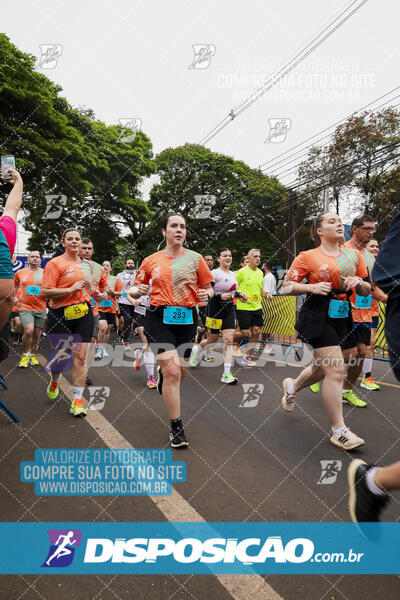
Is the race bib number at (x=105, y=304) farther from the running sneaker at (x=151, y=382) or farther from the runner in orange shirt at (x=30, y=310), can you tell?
the running sneaker at (x=151, y=382)

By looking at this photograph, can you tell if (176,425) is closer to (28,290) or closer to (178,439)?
(178,439)

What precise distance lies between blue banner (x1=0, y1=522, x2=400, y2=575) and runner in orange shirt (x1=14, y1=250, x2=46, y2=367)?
6002 millimetres

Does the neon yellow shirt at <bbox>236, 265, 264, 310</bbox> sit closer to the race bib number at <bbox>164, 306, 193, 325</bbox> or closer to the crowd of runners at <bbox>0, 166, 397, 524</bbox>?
the crowd of runners at <bbox>0, 166, 397, 524</bbox>

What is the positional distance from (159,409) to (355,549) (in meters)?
3.07

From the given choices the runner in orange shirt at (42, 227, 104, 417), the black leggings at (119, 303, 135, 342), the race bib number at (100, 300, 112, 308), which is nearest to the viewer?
the runner in orange shirt at (42, 227, 104, 417)

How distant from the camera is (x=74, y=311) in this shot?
16.5ft

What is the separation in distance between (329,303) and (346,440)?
118cm

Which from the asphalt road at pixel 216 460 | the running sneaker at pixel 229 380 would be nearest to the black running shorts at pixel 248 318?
the running sneaker at pixel 229 380

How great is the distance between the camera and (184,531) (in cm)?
233

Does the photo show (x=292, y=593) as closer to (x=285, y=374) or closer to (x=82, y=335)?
(x=82, y=335)

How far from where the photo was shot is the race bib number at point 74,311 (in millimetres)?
5027

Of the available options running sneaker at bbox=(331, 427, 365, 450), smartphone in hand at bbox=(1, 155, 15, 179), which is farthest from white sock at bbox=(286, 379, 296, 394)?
smartphone in hand at bbox=(1, 155, 15, 179)

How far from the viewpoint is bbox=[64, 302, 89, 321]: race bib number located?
16.5ft

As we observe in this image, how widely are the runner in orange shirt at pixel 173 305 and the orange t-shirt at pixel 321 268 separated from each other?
2.83ft
